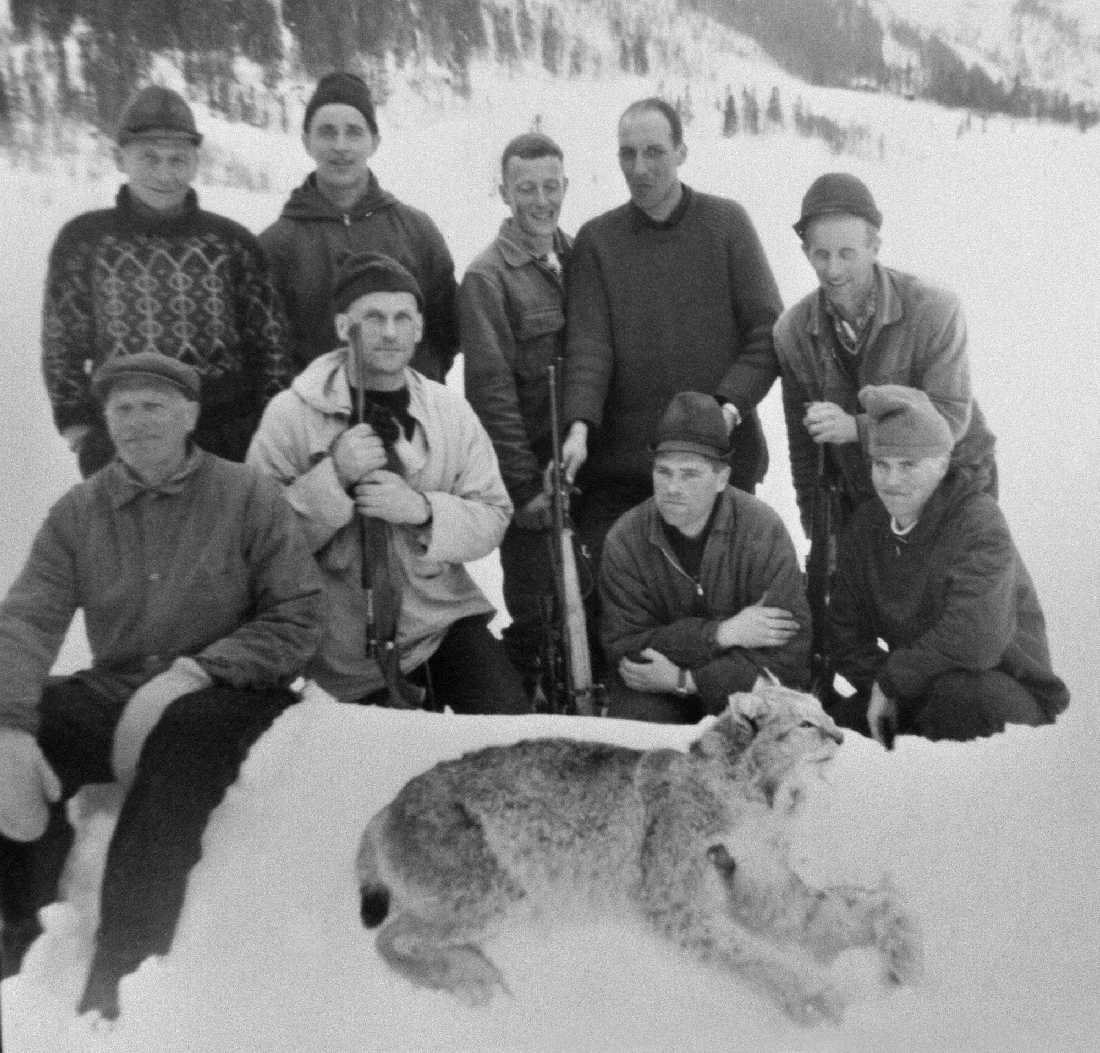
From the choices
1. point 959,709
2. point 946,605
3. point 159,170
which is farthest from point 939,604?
point 159,170

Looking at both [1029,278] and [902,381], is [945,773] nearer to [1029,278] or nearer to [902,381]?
[902,381]

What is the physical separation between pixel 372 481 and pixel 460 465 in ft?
0.48

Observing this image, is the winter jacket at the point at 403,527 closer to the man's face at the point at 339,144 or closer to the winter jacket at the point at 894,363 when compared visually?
the man's face at the point at 339,144

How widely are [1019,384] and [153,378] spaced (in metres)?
1.32

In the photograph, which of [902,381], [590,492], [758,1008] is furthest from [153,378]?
[758,1008]

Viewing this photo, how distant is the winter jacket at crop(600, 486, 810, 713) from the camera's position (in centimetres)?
203

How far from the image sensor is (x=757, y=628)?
204cm

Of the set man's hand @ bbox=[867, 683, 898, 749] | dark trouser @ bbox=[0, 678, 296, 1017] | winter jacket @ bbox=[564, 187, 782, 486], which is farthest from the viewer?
winter jacket @ bbox=[564, 187, 782, 486]

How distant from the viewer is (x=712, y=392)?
82.5 inches

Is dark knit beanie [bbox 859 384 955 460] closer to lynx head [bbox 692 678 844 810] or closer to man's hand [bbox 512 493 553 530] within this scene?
lynx head [bbox 692 678 844 810]

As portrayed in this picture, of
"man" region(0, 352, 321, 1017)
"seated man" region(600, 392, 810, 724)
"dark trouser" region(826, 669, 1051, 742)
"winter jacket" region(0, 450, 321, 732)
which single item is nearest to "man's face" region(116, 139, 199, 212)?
"man" region(0, 352, 321, 1017)

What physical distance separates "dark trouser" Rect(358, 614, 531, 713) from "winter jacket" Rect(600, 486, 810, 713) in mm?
180

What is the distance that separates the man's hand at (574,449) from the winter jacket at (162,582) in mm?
450

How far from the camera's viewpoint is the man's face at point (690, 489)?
204 cm
